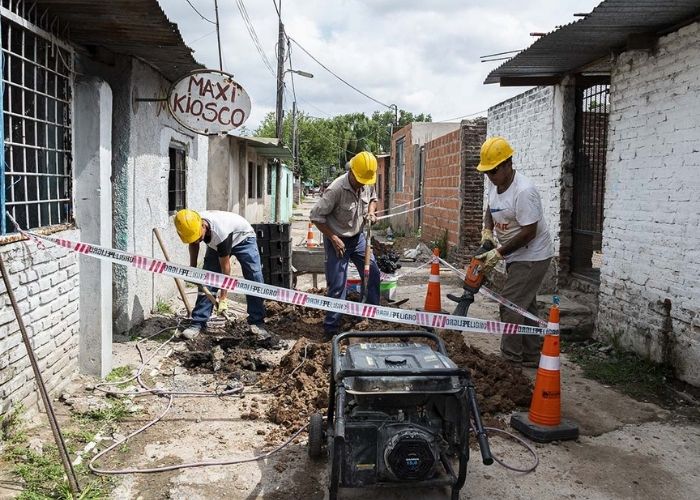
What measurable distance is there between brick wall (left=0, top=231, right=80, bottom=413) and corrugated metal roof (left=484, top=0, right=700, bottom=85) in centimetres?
465

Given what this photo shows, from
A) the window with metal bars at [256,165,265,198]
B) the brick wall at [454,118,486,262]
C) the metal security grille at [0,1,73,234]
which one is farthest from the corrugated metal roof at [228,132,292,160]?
the metal security grille at [0,1,73,234]

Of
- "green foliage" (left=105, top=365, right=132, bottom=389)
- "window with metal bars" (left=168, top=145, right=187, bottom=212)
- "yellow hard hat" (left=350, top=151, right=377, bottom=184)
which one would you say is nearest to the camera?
"green foliage" (left=105, top=365, right=132, bottom=389)

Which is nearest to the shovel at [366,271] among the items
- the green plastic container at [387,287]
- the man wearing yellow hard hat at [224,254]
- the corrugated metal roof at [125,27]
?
the green plastic container at [387,287]

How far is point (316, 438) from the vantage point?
12.3 ft

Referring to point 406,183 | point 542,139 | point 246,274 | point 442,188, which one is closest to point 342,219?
point 246,274

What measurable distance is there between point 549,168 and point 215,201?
953cm

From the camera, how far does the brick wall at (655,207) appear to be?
5203 millimetres

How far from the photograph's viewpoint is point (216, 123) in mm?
6680

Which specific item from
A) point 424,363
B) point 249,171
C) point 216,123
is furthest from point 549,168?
point 249,171

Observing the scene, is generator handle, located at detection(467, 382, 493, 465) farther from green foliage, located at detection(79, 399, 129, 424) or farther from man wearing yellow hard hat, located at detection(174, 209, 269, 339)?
man wearing yellow hard hat, located at detection(174, 209, 269, 339)

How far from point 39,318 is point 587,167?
254 inches

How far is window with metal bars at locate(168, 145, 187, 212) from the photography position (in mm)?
8773

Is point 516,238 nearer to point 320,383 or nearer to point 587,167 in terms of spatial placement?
point 320,383

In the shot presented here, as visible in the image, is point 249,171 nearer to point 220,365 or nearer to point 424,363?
point 220,365
